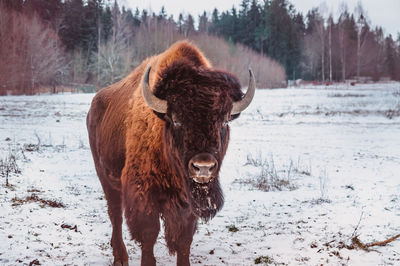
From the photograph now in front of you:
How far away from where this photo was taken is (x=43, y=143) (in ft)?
36.3

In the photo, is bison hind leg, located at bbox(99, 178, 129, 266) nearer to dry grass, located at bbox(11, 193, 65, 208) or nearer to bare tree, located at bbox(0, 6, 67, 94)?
dry grass, located at bbox(11, 193, 65, 208)

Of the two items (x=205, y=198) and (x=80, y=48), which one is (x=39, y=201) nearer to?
(x=205, y=198)

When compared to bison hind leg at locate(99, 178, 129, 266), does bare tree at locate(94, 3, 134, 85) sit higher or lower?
higher

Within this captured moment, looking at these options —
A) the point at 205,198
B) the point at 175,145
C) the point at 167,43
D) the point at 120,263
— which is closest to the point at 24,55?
the point at 167,43

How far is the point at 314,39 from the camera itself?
61.5 metres

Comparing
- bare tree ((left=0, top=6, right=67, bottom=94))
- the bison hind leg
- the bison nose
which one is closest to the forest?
bare tree ((left=0, top=6, right=67, bottom=94))

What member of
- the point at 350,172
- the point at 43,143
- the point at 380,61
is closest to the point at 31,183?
the point at 43,143

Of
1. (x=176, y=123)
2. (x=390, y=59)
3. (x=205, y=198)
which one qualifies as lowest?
(x=205, y=198)

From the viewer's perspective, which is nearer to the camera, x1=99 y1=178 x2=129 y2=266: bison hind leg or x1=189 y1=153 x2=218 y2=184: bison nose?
x1=189 y1=153 x2=218 y2=184: bison nose

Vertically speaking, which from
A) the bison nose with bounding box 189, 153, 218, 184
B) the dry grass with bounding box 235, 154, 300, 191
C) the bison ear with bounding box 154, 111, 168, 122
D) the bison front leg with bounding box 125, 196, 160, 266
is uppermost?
the bison ear with bounding box 154, 111, 168, 122

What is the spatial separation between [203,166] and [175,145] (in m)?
0.50

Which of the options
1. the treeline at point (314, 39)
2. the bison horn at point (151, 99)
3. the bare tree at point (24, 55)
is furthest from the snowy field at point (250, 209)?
the treeline at point (314, 39)

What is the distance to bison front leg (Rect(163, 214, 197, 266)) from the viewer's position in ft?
11.5

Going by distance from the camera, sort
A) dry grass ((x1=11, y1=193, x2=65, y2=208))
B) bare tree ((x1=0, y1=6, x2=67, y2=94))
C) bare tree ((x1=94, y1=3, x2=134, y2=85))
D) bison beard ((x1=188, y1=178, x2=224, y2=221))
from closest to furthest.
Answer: bison beard ((x1=188, y1=178, x2=224, y2=221)) < dry grass ((x1=11, y1=193, x2=65, y2=208)) < bare tree ((x1=0, y1=6, x2=67, y2=94)) < bare tree ((x1=94, y1=3, x2=134, y2=85))
